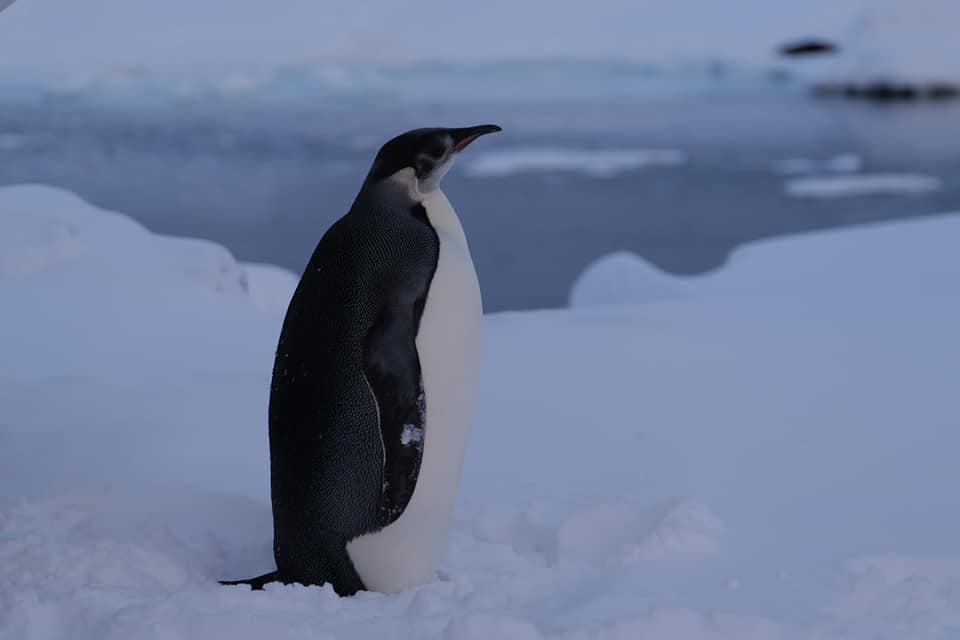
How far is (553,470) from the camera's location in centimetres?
218

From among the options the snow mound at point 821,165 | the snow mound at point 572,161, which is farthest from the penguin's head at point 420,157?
the snow mound at point 821,165

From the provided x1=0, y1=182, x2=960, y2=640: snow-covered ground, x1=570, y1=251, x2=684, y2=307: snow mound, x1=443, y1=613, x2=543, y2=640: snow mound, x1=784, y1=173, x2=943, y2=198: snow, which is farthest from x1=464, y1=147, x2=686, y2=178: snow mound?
x1=443, y1=613, x2=543, y2=640: snow mound

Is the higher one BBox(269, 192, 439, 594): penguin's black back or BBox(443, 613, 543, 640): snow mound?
BBox(269, 192, 439, 594): penguin's black back

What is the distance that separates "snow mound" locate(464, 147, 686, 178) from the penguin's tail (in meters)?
7.88

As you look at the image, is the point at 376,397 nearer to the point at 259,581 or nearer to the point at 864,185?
the point at 259,581

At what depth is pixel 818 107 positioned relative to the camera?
1371cm

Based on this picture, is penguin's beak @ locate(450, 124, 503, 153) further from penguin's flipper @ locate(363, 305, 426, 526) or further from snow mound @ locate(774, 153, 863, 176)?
snow mound @ locate(774, 153, 863, 176)

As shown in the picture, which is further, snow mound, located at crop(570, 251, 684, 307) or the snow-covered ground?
snow mound, located at crop(570, 251, 684, 307)

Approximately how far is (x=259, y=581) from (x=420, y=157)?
0.63 m

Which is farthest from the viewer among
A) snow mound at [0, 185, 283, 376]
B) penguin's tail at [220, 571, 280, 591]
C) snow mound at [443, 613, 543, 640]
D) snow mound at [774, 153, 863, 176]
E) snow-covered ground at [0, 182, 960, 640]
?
snow mound at [774, 153, 863, 176]

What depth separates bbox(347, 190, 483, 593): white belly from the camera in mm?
1608

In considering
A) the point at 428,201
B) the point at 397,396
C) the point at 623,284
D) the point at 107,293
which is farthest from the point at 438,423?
the point at 623,284

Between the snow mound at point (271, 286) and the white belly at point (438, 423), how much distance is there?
9.28 feet

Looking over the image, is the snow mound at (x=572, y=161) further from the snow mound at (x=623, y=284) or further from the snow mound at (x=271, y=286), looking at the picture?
the snow mound at (x=271, y=286)
